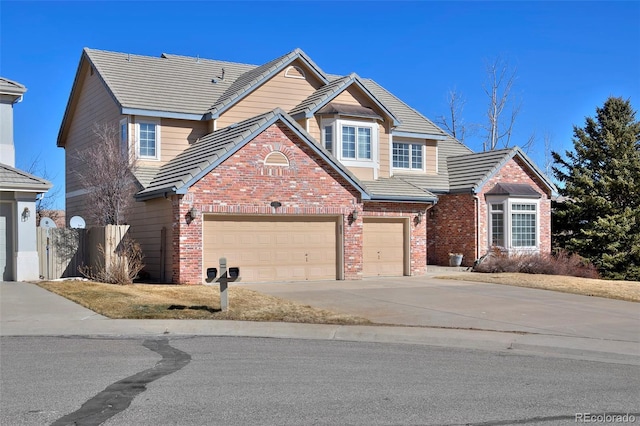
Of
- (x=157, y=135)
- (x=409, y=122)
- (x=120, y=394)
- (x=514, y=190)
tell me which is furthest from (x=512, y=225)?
(x=120, y=394)

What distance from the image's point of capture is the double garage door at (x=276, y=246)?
2094 cm

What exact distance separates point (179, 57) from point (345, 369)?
79.1ft

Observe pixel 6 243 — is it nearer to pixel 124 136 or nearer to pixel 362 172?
pixel 124 136

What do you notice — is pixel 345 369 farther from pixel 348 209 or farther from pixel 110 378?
pixel 348 209

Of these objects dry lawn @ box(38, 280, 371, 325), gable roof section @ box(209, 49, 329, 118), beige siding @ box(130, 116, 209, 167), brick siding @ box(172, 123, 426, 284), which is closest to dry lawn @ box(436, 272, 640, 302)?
brick siding @ box(172, 123, 426, 284)

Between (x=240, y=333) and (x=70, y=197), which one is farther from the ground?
(x=70, y=197)

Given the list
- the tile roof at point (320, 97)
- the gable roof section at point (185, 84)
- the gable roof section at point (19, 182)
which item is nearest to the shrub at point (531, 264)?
the gable roof section at point (185, 84)

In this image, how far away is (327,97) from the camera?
25734mm

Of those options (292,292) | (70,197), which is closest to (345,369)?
(292,292)

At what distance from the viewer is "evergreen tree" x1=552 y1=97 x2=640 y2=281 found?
31.0 metres

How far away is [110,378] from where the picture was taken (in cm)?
864

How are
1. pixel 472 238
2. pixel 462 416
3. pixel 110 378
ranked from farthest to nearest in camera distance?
pixel 472 238, pixel 110 378, pixel 462 416

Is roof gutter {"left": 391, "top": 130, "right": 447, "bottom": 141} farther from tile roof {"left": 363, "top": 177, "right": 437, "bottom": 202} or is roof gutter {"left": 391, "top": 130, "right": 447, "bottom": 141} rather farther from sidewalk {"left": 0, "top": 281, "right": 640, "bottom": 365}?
sidewalk {"left": 0, "top": 281, "right": 640, "bottom": 365}
